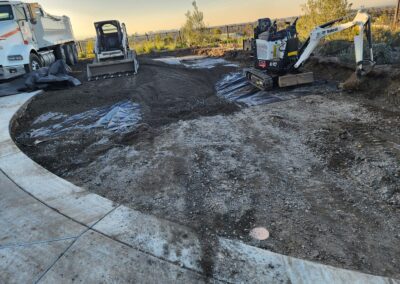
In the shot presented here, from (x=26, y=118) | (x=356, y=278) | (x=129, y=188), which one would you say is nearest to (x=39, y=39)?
(x=26, y=118)

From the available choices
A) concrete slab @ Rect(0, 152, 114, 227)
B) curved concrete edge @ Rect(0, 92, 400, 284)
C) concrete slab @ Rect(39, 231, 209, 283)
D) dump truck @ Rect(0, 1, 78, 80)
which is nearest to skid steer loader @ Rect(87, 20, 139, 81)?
dump truck @ Rect(0, 1, 78, 80)

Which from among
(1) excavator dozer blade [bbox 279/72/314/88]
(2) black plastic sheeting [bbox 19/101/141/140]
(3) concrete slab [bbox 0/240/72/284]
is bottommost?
(3) concrete slab [bbox 0/240/72/284]

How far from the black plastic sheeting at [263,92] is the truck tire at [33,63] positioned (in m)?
7.59

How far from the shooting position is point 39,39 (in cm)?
1420

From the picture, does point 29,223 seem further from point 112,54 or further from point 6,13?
point 6,13

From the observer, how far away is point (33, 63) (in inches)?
497

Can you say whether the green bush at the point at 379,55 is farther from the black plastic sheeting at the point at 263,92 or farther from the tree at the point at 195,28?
the tree at the point at 195,28

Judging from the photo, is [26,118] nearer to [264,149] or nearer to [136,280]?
[264,149]

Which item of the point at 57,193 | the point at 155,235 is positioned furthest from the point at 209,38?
the point at 155,235

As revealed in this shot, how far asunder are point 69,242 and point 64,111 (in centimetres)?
584

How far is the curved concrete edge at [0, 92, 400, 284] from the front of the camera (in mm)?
2619

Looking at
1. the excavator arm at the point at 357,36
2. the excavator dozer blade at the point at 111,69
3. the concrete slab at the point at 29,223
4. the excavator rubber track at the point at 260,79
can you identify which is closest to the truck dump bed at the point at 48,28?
the excavator dozer blade at the point at 111,69

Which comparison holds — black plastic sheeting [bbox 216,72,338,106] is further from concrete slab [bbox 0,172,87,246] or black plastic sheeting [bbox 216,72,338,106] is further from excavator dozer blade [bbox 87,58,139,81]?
concrete slab [bbox 0,172,87,246]

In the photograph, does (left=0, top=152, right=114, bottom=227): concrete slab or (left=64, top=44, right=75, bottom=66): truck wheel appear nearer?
(left=0, top=152, right=114, bottom=227): concrete slab
